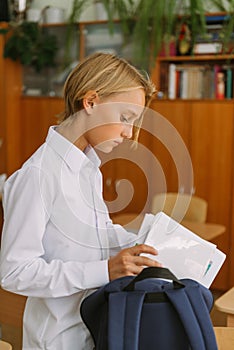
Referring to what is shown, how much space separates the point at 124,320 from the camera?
1105mm

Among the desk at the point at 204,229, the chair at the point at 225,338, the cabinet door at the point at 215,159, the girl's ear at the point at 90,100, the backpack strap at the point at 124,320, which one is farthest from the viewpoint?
the cabinet door at the point at 215,159

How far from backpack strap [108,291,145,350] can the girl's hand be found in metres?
0.06

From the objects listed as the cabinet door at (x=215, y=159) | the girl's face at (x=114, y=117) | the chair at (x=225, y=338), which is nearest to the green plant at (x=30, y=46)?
the cabinet door at (x=215, y=159)

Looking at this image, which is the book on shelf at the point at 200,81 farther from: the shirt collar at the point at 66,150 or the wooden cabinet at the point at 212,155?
the shirt collar at the point at 66,150

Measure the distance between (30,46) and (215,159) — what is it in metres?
2.01

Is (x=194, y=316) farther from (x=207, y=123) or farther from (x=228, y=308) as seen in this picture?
(x=207, y=123)

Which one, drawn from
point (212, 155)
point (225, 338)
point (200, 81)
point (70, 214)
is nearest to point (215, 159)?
point (212, 155)

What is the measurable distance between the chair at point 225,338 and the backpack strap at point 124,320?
2.06 ft

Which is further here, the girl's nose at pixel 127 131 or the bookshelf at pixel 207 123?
the bookshelf at pixel 207 123

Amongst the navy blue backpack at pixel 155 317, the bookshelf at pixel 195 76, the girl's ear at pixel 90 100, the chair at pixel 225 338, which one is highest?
the girl's ear at pixel 90 100

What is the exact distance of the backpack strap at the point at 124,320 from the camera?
1.09 metres

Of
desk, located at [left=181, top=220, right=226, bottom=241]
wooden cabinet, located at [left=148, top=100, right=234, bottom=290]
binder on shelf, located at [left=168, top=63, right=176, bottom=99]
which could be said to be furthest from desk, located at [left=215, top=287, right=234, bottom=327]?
binder on shelf, located at [left=168, top=63, right=176, bottom=99]

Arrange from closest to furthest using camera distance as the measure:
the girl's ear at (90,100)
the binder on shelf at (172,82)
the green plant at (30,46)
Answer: the girl's ear at (90,100) < the binder on shelf at (172,82) < the green plant at (30,46)

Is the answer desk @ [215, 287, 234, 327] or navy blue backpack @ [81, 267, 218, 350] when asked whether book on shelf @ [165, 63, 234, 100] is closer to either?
desk @ [215, 287, 234, 327]
